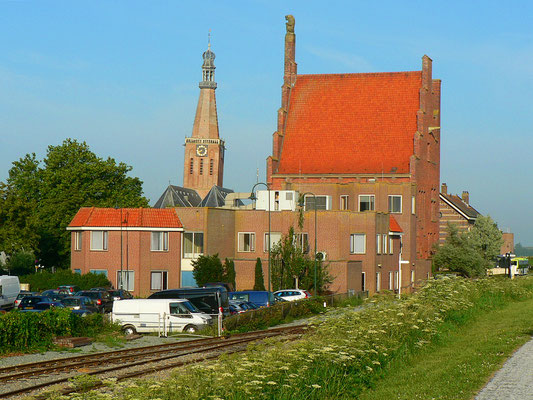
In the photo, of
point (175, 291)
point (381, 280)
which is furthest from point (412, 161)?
point (175, 291)

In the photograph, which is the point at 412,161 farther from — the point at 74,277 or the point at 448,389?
the point at 448,389

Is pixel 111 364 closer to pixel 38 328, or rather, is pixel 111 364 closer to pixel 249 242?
pixel 38 328

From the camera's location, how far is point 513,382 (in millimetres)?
18453

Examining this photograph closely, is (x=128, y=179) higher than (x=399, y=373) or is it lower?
higher

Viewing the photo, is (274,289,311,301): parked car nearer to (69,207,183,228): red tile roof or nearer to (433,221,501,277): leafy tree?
(69,207,183,228): red tile roof

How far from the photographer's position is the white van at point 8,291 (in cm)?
5066

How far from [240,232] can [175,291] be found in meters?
24.4

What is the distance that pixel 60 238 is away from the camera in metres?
88.8

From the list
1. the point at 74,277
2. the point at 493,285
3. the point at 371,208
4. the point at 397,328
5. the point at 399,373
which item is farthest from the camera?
the point at 371,208

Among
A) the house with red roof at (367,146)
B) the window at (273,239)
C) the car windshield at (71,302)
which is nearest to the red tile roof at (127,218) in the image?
the window at (273,239)

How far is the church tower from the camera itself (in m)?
170

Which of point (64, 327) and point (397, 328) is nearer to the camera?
point (397, 328)

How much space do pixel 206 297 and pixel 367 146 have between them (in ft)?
138

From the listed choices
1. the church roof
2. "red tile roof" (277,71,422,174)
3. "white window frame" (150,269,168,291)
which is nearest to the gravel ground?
"white window frame" (150,269,168,291)
